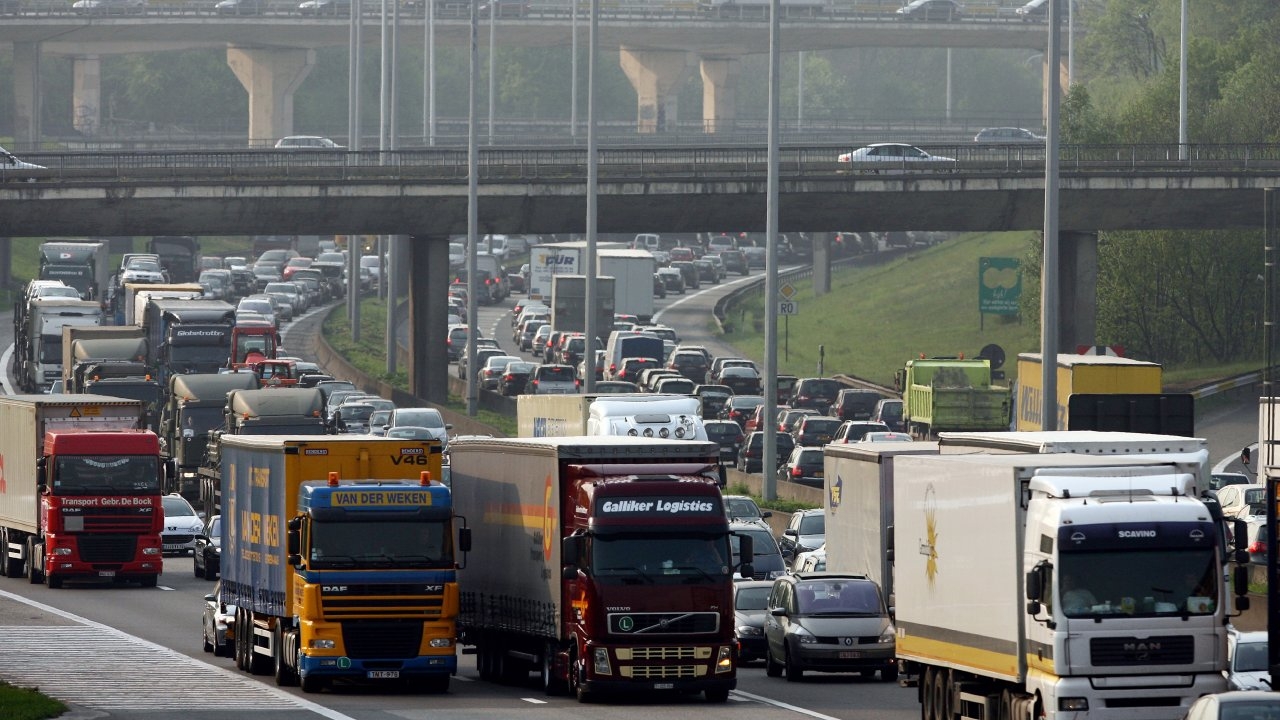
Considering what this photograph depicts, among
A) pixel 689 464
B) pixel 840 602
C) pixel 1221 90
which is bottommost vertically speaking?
pixel 840 602

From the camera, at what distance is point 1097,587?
66.8 feet

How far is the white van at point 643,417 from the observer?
46031 mm

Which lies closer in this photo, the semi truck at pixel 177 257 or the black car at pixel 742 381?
the black car at pixel 742 381

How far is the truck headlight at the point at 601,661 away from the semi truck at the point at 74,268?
74.3 metres

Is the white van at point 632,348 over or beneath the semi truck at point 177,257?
beneath

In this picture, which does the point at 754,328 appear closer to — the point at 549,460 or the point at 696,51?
the point at 696,51

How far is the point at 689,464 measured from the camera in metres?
26.3

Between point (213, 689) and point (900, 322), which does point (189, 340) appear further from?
point (900, 322)

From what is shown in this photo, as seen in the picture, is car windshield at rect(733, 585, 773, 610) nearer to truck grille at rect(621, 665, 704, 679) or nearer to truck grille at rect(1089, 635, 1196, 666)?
truck grille at rect(621, 665, 704, 679)

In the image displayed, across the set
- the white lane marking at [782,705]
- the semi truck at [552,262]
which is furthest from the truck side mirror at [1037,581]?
the semi truck at [552,262]

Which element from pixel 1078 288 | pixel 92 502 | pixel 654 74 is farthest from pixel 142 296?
pixel 654 74

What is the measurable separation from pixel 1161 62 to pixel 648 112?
36.1 m

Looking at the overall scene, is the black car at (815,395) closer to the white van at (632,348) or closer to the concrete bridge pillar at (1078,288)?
the concrete bridge pillar at (1078,288)

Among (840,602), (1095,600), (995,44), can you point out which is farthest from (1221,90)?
(1095,600)
